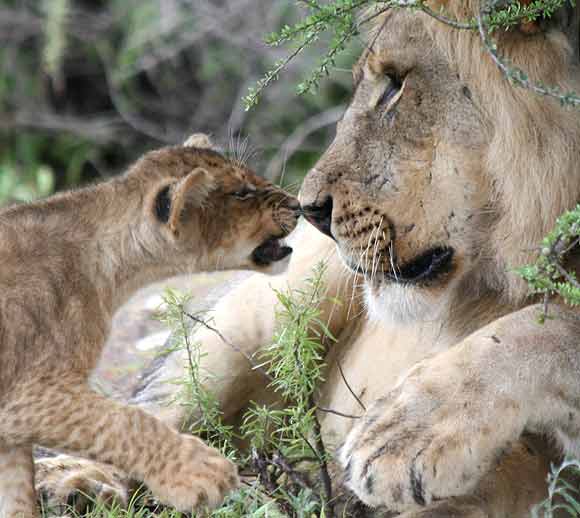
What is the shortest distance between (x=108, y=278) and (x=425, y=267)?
32.1 inches

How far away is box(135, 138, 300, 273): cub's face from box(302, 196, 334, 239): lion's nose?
0.26 metres

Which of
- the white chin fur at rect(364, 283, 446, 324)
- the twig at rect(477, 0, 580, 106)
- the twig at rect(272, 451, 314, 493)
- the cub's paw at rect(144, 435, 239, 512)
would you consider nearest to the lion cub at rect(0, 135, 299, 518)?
the cub's paw at rect(144, 435, 239, 512)

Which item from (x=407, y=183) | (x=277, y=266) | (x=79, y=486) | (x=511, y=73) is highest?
(x=511, y=73)

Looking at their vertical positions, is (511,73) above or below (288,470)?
above

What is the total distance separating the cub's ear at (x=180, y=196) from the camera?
297 centimetres

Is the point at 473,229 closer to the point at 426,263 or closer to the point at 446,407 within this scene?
the point at 426,263

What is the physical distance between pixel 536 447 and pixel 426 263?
446 mm

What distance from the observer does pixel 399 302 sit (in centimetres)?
278

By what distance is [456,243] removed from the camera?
2.67 meters

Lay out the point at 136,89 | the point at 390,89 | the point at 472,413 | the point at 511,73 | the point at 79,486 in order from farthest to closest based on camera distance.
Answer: the point at 136,89
the point at 79,486
the point at 390,89
the point at 472,413
the point at 511,73

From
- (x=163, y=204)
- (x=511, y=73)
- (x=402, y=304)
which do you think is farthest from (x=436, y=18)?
(x=163, y=204)

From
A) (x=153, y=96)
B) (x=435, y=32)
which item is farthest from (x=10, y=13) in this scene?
(x=435, y=32)

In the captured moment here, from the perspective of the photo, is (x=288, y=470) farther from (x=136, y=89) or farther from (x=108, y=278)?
(x=136, y=89)

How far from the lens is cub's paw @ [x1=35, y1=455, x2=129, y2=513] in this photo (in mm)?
2965
